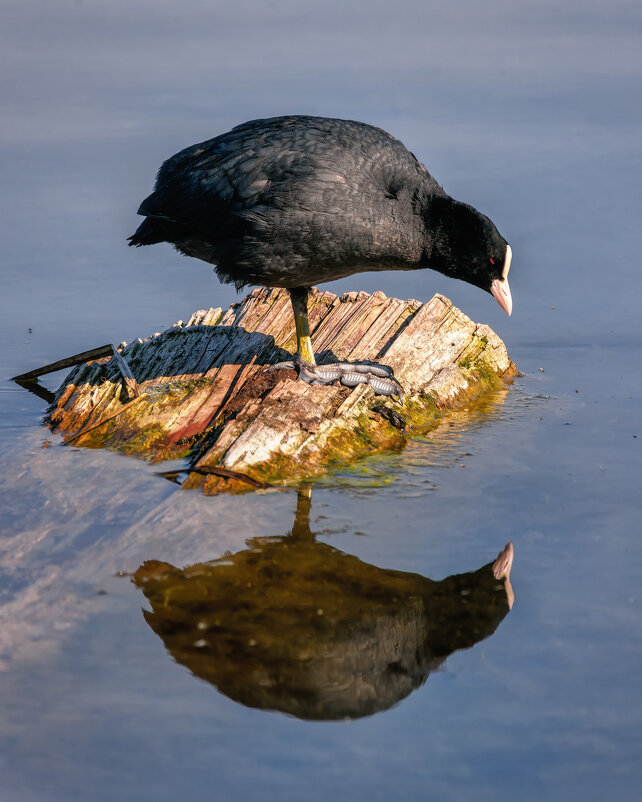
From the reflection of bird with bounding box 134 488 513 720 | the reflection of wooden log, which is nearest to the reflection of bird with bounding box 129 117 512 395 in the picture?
the reflection of wooden log

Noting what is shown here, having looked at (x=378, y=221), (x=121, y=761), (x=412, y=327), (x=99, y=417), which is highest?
(x=378, y=221)

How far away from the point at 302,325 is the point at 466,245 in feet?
3.94

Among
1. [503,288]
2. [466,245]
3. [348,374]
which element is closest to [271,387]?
[348,374]

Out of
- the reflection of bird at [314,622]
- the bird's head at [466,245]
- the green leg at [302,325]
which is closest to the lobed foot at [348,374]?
the green leg at [302,325]

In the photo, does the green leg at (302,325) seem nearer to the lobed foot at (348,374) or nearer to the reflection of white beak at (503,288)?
the lobed foot at (348,374)

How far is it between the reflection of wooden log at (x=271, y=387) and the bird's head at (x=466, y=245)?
0.54 meters

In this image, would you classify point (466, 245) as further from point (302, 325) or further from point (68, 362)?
point (68, 362)

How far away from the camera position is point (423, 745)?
313cm

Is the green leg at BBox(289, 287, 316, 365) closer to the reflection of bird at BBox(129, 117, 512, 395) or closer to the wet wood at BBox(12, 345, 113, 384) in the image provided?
the reflection of bird at BBox(129, 117, 512, 395)

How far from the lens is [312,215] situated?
587cm

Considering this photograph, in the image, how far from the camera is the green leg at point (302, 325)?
21.7 feet

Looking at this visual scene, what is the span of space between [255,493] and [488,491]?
1.20 meters

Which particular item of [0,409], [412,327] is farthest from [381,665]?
[0,409]

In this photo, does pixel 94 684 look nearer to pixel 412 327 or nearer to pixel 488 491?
pixel 488 491
